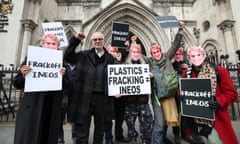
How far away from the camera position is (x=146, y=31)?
10.6 meters

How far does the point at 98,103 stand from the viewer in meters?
2.29

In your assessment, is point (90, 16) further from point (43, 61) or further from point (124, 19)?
point (43, 61)

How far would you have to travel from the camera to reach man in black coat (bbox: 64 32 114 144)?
7.22 feet

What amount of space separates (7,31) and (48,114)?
7755 mm

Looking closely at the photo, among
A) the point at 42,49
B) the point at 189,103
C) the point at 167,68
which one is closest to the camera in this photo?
the point at 42,49

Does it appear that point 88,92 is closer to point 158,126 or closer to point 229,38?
point 158,126

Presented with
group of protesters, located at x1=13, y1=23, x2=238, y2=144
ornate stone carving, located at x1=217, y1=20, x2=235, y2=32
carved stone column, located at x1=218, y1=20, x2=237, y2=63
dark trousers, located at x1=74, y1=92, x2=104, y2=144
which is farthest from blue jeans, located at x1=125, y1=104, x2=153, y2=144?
ornate stone carving, located at x1=217, y1=20, x2=235, y2=32

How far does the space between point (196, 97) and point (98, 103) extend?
4.65ft

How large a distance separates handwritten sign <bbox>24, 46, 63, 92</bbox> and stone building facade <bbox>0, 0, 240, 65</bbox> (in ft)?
23.8

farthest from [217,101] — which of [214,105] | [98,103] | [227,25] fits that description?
[227,25]

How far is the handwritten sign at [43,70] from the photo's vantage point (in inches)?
67.4

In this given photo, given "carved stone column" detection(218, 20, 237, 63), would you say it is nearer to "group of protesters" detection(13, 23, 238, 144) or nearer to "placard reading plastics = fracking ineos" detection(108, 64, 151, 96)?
"group of protesters" detection(13, 23, 238, 144)

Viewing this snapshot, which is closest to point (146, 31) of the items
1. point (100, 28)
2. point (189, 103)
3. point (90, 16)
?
point (100, 28)

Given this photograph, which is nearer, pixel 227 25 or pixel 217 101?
pixel 217 101
